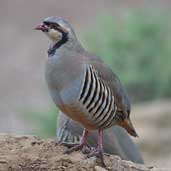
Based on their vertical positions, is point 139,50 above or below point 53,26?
above

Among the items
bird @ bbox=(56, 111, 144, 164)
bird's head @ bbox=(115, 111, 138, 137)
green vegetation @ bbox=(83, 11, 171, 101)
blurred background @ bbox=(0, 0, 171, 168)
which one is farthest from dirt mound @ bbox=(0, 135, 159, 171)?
green vegetation @ bbox=(83, 11, 171, 101)

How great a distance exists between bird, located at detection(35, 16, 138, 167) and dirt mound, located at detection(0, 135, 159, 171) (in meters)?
0.13

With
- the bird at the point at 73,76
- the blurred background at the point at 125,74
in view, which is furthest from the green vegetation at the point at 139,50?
the bird at the point at 73,76

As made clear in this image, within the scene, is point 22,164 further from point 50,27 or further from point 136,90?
point 136,90

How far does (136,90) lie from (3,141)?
8472 millimetres

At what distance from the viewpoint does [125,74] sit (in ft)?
46.1

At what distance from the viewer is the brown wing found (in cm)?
606

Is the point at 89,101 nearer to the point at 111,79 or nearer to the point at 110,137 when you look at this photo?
the point at 111,79

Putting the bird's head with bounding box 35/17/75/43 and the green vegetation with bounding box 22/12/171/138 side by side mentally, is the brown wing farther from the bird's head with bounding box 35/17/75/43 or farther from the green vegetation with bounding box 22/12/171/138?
the green vegetation with bounding box 22/12/171/138

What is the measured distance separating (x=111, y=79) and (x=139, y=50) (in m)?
8.30

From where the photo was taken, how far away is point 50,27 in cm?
590

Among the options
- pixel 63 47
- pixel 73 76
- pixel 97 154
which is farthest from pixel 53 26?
pixel 97 154

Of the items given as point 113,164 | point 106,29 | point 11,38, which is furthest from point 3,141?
point 11,38

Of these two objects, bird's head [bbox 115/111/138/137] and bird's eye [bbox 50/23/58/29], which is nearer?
bird's eye [bbox 50/23/58/29]
